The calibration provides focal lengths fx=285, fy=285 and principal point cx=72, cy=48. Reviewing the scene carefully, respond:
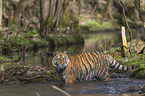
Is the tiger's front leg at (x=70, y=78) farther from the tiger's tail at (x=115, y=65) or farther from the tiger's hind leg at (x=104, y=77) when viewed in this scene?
the tiger's tail at (x=115, y=65)

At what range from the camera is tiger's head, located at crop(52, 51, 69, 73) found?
33.4 feet

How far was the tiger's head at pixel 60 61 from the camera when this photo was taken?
10.2 meters

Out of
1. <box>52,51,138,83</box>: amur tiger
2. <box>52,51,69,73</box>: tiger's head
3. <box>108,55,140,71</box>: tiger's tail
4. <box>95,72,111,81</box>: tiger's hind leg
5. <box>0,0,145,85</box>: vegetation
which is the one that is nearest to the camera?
<box>52,51,69,73</box>: tiger's head

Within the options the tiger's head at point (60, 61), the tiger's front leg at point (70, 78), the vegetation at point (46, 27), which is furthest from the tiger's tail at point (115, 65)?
the tiger's head at point (60, 61)

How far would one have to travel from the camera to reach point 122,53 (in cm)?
1531

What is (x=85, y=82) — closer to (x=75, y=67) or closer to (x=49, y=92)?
(x=75, y=67)

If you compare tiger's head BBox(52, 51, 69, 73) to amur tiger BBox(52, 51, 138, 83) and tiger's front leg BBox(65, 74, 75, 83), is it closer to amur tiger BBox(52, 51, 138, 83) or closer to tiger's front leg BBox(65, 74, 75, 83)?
amur tiger BBox(52, 51, 138, 83)

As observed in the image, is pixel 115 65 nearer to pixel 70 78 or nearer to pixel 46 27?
pixel 70 78

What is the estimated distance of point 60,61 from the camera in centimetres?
1024

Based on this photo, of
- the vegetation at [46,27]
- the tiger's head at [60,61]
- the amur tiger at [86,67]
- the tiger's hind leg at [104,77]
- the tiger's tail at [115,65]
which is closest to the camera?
the tiger's head at [60,61]

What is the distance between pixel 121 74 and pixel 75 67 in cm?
242

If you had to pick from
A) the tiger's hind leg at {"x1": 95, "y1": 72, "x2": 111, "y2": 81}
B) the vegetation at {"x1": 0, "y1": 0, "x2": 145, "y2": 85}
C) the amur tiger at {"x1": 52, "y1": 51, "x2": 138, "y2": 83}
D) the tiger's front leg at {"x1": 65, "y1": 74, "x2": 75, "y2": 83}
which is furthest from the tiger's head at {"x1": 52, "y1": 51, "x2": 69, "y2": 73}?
the vegetation at {"x1": 0, "y1": 0, "x2": 145, "y2": 85}

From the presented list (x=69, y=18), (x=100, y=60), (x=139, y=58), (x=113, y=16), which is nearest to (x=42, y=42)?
(x=69, y=18)

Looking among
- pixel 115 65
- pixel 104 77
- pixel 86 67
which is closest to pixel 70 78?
pixel 86 67
